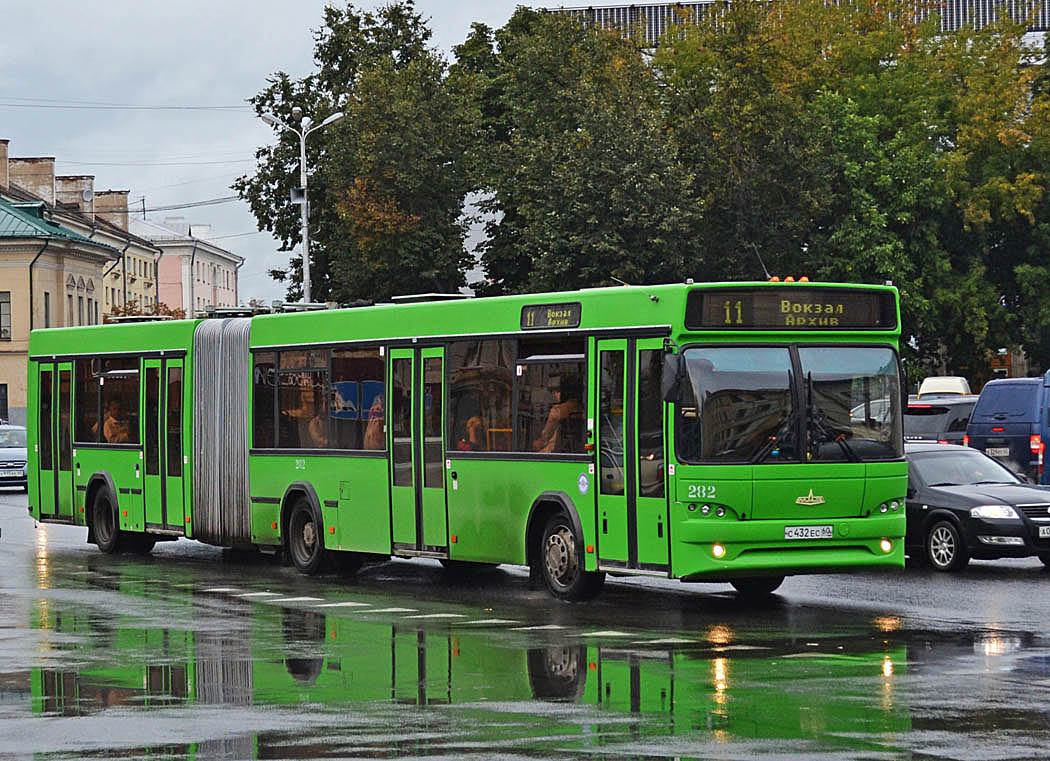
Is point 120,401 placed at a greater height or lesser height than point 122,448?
greater

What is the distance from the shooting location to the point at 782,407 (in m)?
16.9

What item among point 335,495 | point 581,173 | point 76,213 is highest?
point 76,213

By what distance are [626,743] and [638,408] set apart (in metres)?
7.56

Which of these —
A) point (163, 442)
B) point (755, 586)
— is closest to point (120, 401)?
point (163, 442)

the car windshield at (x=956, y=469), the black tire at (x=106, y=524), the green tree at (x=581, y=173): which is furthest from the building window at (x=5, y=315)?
the car windshield at (x=956, y=469)

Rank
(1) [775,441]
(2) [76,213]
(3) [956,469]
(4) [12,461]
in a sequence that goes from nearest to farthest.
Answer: (1) [775,441] → (3) [956,469] → (4) [12,461] → (2) [76,213]

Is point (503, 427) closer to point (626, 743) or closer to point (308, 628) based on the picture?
point (308, 628)

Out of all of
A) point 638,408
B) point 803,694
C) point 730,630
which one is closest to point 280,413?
point 638,408

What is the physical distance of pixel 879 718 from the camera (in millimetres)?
10539

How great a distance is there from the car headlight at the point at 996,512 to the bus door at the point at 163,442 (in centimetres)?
937

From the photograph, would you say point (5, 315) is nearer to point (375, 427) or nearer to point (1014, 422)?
point (1014, 422)

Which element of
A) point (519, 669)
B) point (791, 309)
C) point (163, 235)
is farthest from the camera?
point (163, 235)

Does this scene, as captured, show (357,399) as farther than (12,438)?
No

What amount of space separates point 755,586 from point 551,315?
10.5ft
